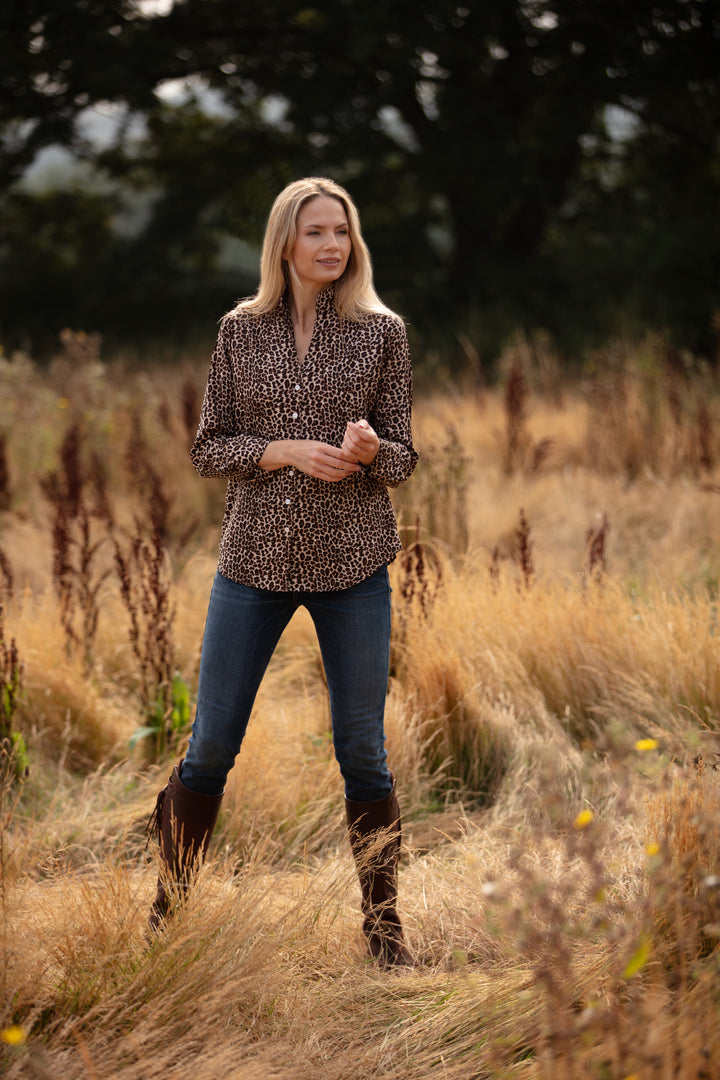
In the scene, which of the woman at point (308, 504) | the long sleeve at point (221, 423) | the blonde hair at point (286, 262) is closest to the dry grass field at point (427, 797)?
the woman at point (308, 504)

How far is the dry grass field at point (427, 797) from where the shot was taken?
5.66 ft

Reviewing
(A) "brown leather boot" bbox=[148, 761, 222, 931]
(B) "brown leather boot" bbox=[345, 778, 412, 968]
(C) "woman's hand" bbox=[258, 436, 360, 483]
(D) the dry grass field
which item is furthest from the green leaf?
(C) "woman's hand" bbox=[258, 436, 360, 483]

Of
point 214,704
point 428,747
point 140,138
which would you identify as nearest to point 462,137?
Result: point 140,138

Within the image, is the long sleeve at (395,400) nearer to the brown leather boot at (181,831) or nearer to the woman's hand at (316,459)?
the woman's hand at (316,459)

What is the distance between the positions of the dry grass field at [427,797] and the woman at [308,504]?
233mm

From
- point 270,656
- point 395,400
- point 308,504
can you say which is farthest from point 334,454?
point 270,656

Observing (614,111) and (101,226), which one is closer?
(614,111)

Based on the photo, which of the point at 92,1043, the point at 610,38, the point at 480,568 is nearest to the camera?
the point at 92,1043

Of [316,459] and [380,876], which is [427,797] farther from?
[316,459]

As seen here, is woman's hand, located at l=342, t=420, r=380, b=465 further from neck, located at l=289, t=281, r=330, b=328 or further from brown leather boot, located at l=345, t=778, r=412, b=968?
brown leather boot, located at l=345, t=778, r=412, b=968

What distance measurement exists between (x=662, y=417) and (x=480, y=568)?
2.90 m

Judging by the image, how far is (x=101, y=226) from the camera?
1510 centimetres

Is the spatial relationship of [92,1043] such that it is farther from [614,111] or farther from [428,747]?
[614,111]

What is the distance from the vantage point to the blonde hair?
2.14 m
